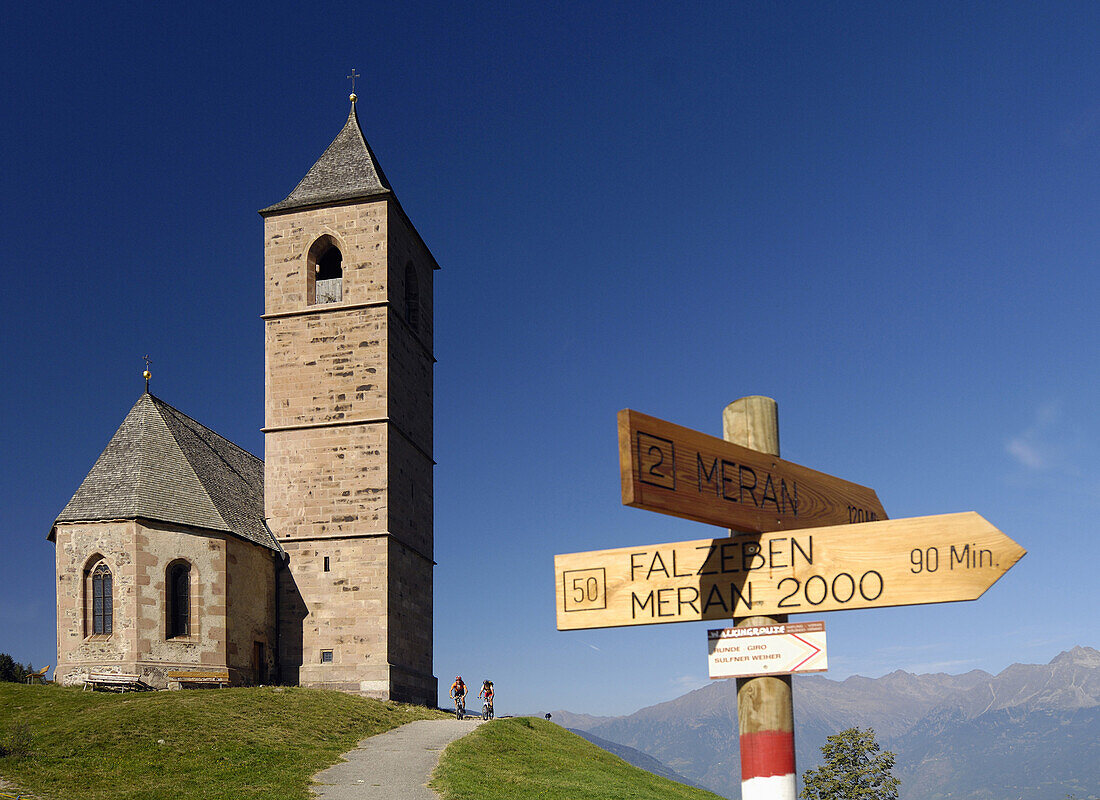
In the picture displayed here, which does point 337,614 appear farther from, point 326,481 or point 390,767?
point 390,767

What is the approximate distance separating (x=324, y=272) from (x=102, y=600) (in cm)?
1319

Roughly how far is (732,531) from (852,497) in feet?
3.39

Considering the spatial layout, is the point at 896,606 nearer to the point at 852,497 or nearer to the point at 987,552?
the point at 987,552

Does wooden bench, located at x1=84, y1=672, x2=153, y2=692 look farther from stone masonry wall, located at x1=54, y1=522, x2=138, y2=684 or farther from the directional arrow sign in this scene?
the directional arrow sign

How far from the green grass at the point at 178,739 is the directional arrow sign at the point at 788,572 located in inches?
475

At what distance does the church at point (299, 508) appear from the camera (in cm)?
3016

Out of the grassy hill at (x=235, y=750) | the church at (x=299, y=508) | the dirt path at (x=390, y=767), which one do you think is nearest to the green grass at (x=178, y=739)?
the grassy hill at (x=235, y=750)

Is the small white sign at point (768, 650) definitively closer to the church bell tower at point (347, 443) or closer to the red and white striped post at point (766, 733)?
the red and white striped post at point (766, 733)

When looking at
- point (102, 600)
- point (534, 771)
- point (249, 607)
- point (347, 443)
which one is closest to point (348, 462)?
point (347, 443)

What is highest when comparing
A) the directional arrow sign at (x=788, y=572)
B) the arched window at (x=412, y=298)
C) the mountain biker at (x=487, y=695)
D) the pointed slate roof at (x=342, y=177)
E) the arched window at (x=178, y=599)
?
the pointed slate roof at (x=342, y=177)

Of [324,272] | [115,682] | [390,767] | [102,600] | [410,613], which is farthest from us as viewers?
[324,272]

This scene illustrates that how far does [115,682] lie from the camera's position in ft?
94.0

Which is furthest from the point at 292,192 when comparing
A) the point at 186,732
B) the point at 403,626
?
the point at 186,732

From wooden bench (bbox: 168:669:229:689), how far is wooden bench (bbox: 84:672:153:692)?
0.71 m
